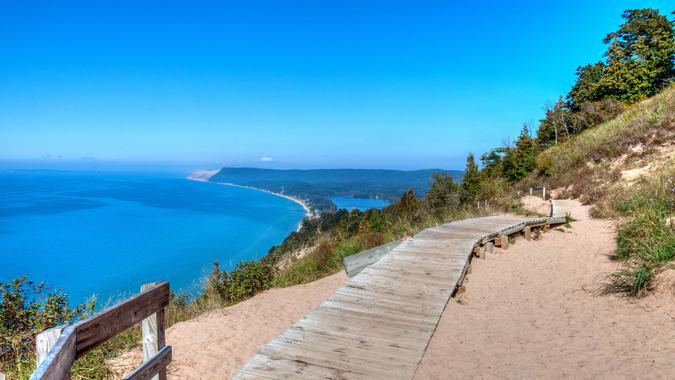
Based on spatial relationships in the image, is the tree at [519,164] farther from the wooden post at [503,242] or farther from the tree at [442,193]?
the wooden post at [503,242]

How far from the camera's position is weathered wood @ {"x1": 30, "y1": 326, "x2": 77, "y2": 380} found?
1.56 m

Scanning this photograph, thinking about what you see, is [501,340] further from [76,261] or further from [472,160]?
[76,261]

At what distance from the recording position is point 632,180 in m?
14.7

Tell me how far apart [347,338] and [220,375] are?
225 cm

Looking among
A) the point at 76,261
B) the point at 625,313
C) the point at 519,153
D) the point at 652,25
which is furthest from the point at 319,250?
the point at 76,261

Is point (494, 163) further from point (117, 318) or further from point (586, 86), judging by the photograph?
point (117, 318)

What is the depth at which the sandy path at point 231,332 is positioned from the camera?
17.5 feet

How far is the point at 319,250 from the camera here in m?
11.5

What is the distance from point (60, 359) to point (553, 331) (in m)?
5.51

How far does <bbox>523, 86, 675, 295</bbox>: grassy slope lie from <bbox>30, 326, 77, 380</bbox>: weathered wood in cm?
660

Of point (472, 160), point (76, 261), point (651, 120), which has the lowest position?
point (76, 261)

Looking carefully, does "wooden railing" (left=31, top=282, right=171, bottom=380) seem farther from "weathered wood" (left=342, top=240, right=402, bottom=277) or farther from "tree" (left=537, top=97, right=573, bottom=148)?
"tree" (left=537, top=97, right=573, bottom=148)

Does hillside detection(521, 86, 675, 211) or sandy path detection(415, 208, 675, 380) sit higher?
hillside detection(521, 86, 675, 211)

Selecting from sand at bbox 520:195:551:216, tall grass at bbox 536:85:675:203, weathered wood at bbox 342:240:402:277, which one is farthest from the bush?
tall grass at bbox 536:85:675:203
